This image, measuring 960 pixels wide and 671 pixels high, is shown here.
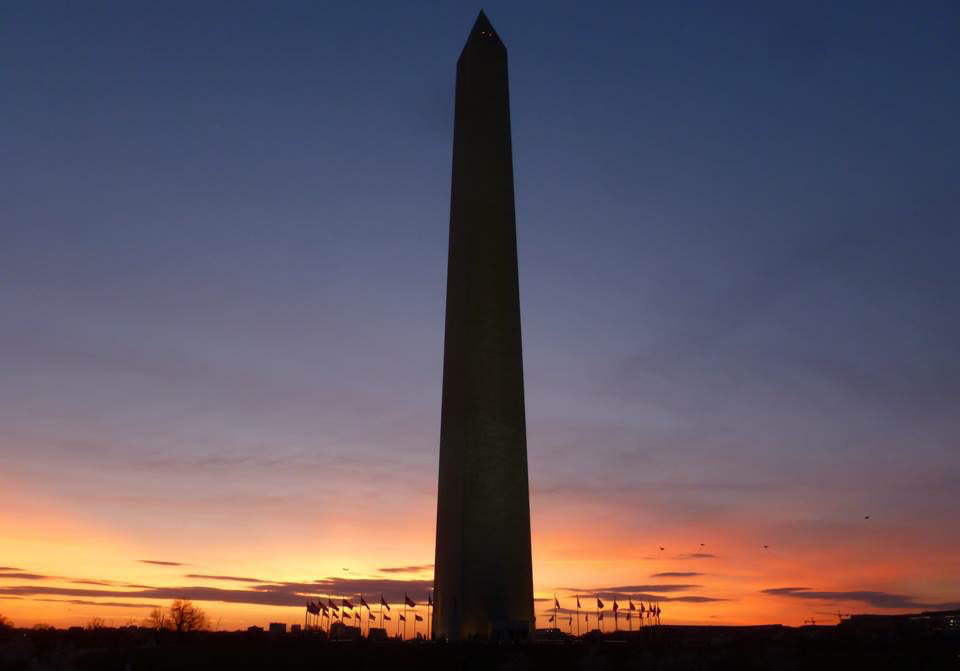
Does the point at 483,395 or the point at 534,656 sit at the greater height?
the point at 483,395

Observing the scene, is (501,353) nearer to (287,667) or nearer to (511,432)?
(511,432)

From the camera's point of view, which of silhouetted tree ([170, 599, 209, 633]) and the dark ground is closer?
the dark ground

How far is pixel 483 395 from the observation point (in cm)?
4397

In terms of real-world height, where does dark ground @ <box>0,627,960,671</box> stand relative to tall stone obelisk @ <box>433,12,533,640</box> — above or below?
below

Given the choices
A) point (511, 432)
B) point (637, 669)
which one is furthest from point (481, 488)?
point (637, 669)

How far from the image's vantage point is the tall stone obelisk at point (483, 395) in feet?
136

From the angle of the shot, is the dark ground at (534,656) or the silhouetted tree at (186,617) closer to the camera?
the dark ground at (534,656)

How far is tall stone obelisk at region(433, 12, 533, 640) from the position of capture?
136 ft

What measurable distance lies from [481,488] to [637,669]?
1575 centimetres

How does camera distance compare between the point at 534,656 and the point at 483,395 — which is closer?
the point at 534,656

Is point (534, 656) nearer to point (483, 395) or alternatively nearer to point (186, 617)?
point (483, 395)

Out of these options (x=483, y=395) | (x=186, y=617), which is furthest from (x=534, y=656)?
(x=186, y=617)

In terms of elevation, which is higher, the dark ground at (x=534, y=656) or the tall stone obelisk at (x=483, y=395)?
the tall stone obelisk at (x=483, y=395)

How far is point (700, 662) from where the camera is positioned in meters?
27.0
